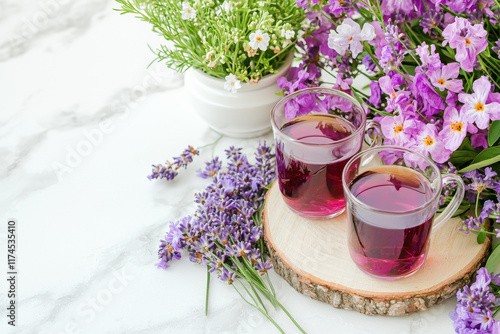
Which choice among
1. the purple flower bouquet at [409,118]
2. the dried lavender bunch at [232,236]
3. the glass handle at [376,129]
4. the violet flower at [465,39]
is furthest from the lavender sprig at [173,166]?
the violet flower at [465,39]

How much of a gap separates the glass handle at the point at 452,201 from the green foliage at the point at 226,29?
46cm

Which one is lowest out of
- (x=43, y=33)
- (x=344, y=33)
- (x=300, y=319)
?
(x=300, y=319)

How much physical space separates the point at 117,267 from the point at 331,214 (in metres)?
0.45

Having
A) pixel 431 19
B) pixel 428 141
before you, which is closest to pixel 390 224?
pixel 428 141

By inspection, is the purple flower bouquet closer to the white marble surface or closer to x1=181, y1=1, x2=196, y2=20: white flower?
the white marble surface

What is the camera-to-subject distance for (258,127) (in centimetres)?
146

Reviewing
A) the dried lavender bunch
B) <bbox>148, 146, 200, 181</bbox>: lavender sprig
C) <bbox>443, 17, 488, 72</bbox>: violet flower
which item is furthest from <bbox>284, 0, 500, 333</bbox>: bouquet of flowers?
<bbox>148, 146, 200, 181</bbox>: lavender sprig

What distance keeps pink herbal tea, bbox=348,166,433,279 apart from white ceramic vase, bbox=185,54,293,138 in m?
0.38

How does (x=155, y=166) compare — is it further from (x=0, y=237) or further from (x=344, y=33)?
(x=344, y=33)

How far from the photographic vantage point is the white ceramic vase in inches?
54.7

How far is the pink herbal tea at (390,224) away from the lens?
100cm

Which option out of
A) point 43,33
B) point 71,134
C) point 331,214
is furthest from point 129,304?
point 43,33

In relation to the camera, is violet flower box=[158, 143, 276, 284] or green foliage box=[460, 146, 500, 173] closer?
green foliage box=[460, 146, 500, 173]

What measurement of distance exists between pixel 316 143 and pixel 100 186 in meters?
0.56
